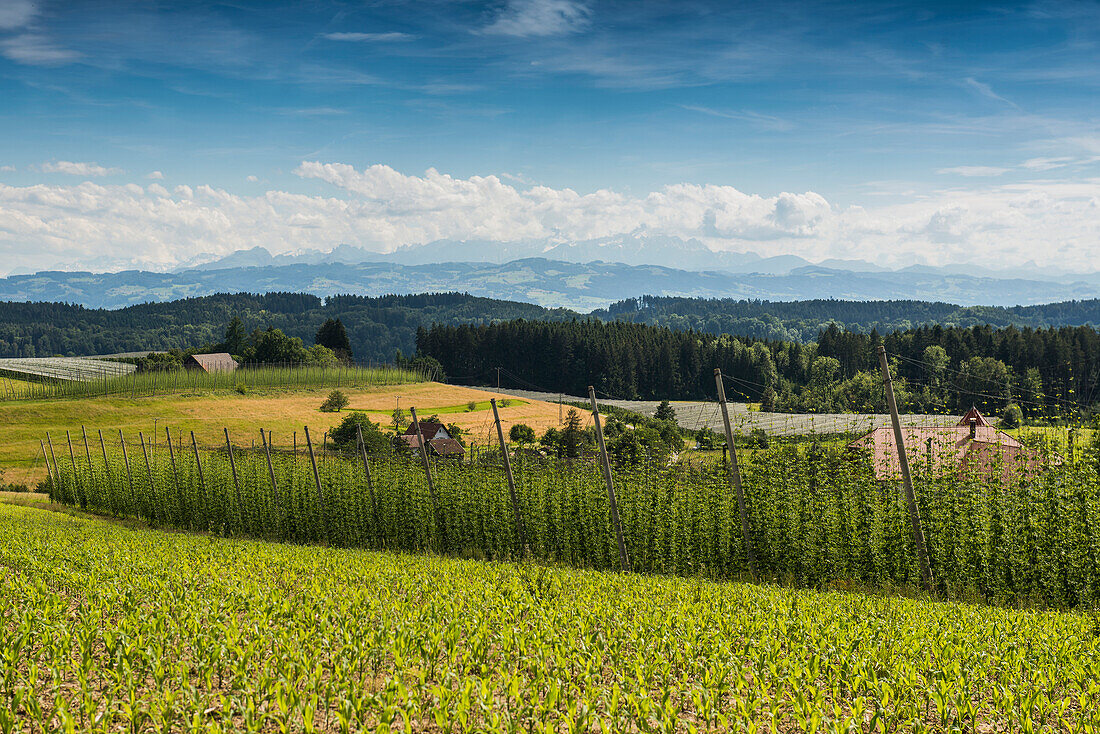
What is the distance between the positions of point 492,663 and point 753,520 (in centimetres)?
917

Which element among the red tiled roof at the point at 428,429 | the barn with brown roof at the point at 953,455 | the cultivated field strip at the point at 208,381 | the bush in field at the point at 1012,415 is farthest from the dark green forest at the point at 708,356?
the barn with brown roof at the point at 953,455

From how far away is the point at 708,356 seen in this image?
131 m

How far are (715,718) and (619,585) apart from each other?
5.48m

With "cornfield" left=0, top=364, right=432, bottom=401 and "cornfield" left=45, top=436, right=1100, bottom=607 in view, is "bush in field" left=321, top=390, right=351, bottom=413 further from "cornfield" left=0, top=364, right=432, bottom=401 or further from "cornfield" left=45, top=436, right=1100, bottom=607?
"cornfield" left=45, top=436, right=1100, bottom=607

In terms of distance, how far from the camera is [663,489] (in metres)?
15.0

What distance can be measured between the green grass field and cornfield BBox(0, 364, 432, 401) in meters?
80.9

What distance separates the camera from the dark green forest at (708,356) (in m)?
101

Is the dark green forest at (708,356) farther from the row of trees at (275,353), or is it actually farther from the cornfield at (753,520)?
the cornfield at (753,520)

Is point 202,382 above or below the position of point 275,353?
below

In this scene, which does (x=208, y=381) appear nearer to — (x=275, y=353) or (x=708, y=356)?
(x=275, y=353)

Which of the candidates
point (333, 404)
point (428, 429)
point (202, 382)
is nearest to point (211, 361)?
point (202, 382)

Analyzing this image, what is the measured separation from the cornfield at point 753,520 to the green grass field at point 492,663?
3709 millimetres

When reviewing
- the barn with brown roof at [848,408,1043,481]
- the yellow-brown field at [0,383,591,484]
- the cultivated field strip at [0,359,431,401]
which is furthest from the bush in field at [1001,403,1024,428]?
the cultivated field strip at [0,359,431,401]

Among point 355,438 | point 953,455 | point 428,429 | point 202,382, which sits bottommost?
point 428,429
